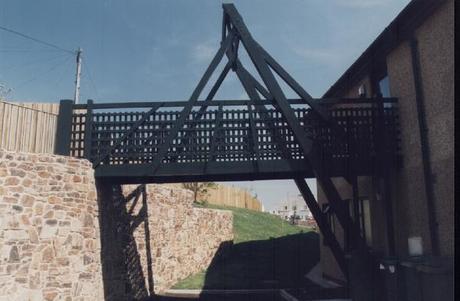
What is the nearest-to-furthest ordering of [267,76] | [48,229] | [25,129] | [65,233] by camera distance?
[48,229]
[65,233]
[25,129]
[267,76]

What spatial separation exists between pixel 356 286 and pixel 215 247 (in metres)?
12.5

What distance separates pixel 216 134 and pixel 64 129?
3.64 m

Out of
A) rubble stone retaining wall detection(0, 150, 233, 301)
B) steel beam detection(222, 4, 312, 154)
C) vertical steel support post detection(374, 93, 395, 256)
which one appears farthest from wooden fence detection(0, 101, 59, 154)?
vertical steel support post detection(374, 93, 395, 256)

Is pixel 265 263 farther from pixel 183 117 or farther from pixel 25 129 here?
pixel 25 129

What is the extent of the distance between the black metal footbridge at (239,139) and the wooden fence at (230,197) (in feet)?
61.0

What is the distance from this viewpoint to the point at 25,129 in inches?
376

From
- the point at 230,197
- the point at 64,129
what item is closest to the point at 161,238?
the point at 64,129

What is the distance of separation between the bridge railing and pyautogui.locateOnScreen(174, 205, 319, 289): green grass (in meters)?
6.99

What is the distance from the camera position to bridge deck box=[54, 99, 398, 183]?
9953mm

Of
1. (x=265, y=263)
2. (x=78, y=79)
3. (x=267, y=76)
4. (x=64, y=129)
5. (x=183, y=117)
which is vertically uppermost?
(x=78, y=79)

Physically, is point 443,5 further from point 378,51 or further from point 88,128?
point 88,128

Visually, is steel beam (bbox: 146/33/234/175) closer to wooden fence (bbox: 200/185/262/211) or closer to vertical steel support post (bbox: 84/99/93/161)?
vertical steel support post (bbox: 84/99/93/161)

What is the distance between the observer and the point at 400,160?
10.1 meters

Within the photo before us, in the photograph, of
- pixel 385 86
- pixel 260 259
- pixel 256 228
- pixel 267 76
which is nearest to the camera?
pixel 267 76
